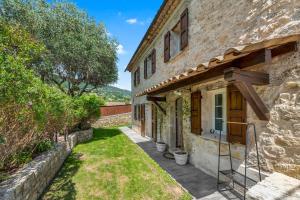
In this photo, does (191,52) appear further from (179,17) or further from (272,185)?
(272,185)

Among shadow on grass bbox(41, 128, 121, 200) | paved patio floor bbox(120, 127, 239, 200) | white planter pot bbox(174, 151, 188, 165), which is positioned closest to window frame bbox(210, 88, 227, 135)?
paved patio floor bbox(120, 127, 239, 200)

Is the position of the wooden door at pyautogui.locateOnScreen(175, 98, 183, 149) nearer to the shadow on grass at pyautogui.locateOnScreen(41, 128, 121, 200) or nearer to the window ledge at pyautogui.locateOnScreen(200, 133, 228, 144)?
the window ledge at pyautogui.locateOnScreen(200, 133, 228, 144)

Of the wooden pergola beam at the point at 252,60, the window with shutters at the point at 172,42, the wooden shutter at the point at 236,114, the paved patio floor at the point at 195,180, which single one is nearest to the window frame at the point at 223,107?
the wooden shutter at the point at 236,114

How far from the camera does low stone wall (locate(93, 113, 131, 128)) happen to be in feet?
67.2

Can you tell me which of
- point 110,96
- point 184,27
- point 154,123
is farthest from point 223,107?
point 110,96

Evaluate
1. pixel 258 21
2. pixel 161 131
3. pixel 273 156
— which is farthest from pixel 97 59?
pixel 273 156

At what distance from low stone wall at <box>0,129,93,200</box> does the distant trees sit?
27.9 feet

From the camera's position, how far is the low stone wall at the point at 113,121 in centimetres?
2047

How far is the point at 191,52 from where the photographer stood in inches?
256

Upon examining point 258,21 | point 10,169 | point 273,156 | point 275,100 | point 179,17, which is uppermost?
point 179,17

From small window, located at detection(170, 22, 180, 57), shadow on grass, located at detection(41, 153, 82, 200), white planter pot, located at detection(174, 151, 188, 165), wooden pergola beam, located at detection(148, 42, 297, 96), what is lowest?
shadow on grass, located at detection(41, 153, 82, 200)

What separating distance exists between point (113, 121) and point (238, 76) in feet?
65.8

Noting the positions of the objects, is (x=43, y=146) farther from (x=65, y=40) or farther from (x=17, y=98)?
(x=65, y=40)

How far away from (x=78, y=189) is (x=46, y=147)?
217 cm
